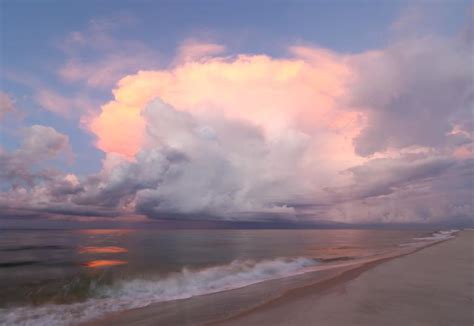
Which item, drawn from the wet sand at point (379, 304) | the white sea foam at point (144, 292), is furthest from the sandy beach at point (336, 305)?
the white sea foam at point (144, 292)

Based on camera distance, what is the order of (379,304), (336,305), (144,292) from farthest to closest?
(144,292)
(336,305)
(379,304)

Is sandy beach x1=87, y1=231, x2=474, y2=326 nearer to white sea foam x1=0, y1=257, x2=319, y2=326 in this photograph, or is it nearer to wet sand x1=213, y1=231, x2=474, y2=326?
wet sand x1=213, y1=231, x2=474, y2=326

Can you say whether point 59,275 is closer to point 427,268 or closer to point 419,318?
point 419,318

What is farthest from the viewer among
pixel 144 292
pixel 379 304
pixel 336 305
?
pixel 144 292

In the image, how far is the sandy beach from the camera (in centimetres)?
1056

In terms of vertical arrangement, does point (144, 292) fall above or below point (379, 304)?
below

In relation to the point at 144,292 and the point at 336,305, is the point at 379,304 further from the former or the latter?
the point at 144,292

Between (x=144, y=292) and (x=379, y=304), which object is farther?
(x=144, y=292)

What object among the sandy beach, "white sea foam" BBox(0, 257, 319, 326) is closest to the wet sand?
the sandy beach

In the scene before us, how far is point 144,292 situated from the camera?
18781 mm

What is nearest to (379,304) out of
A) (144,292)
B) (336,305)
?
(336,305)

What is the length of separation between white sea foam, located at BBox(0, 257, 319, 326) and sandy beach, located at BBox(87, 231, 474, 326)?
156 cm

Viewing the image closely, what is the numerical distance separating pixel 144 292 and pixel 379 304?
1323 cm

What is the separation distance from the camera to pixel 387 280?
1741cm
